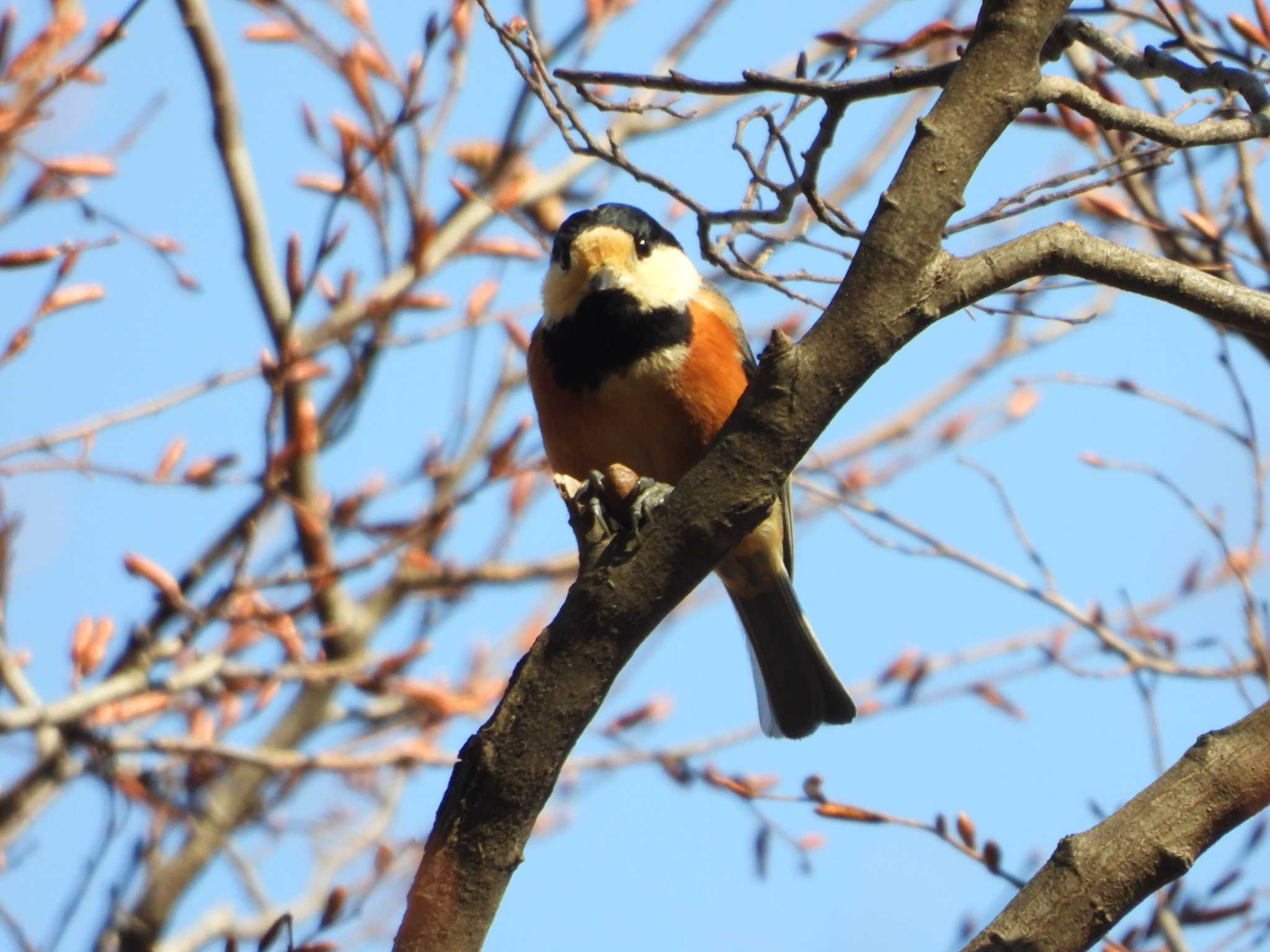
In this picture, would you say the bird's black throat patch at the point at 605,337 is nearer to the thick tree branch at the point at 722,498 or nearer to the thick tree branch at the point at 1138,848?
the thick tree branch at the point at 722,498

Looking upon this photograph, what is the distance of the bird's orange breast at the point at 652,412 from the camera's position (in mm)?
4332

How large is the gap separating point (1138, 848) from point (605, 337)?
246 cm

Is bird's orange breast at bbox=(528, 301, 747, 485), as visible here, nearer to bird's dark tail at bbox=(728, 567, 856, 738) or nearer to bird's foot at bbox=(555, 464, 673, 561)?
bird's dark tail at bbox=(728, 567, 856, 738)

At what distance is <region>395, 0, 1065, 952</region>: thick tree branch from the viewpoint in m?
2.50

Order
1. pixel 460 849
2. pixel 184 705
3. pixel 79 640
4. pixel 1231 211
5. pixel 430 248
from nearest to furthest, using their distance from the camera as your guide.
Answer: pixel 460 849 < pixel 1231 211 < pixel 79 640 < pixel 184 705 < pixel 430 248

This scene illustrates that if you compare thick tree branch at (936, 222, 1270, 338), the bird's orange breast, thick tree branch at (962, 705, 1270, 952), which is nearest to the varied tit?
the bird's orange breast

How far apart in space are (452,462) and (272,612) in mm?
1570

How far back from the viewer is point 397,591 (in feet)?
22.0

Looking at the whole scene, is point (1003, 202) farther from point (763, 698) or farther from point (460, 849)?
point (763, 698)

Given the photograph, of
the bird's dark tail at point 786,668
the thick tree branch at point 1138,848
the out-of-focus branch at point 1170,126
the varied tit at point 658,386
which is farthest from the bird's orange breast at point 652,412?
the thick tree branch at point 1138,848

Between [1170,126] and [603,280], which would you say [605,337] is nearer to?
[603,280]

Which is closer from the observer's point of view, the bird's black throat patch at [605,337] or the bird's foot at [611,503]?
the bird's foot at [611,503]

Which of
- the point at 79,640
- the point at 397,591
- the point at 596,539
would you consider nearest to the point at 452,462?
the point at 397,591

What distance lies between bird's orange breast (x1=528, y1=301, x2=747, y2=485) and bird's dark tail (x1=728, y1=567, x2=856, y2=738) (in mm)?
914
